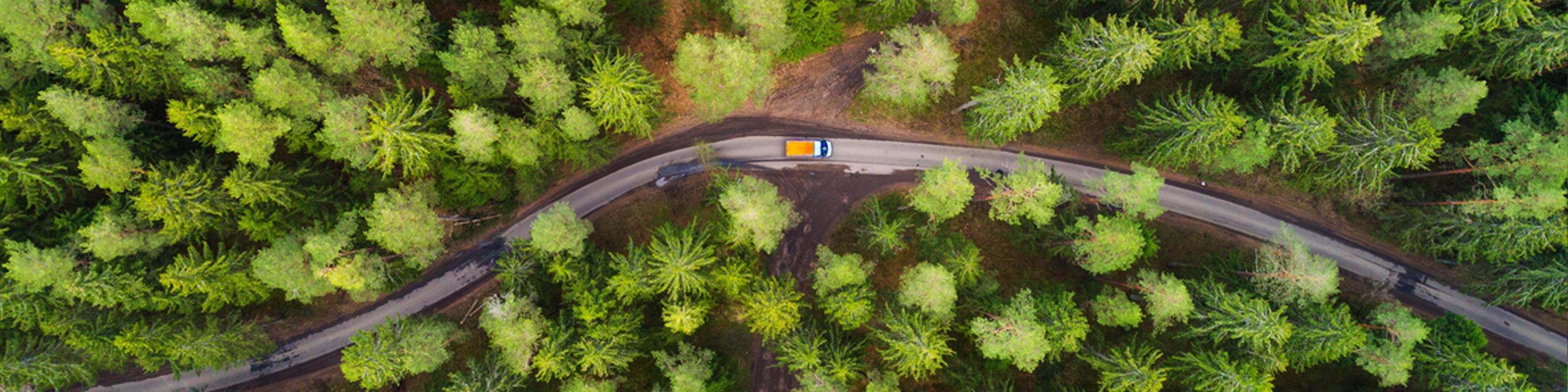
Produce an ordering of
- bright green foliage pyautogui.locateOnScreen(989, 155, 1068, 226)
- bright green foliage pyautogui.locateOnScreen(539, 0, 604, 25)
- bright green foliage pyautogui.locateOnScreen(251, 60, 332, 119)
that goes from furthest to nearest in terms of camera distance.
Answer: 1. bright green foliage pyautogui.locateOnScreen(989, 155, 1068, 226)
2. bright green foliage pyautogui.locateOnScreen(539, 0, 604, 25)
3. bright green foliage pyautogui.locateOnScreen(251, 60, 332, 119)

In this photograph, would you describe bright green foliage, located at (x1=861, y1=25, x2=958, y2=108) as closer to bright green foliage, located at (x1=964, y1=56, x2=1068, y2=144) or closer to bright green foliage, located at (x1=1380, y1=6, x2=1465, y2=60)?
bright green foliage, located at (x1=964, y1=56, x2=1068, y2=144)

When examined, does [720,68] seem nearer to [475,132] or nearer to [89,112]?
[475,132]

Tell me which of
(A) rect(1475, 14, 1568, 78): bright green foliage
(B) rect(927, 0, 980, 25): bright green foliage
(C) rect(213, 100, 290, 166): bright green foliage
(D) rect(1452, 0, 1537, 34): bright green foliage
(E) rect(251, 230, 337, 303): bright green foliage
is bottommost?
(E) rect(251, 230, 337, 303): bright green foliage

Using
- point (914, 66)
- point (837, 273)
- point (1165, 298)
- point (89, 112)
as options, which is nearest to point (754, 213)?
point (837, 273)

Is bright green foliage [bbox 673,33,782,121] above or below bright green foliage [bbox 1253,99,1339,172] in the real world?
above

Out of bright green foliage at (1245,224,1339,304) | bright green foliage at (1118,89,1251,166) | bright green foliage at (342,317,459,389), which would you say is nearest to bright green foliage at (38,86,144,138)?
bright green foliage at (342,317,459,389)

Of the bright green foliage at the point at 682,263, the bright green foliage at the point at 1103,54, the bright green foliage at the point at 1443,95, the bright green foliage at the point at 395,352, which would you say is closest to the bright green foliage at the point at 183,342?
the bright green foliage at the point at 395,352

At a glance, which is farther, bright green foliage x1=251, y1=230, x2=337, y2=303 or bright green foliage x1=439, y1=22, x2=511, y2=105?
bright green foliage x1=251, y1=230, x2=337, y2=303
